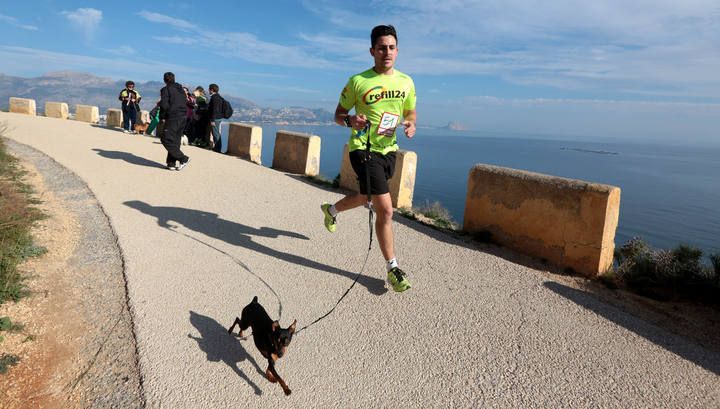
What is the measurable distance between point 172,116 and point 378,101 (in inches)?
276

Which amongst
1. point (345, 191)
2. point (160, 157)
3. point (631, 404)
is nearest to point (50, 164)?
point (160, 157)

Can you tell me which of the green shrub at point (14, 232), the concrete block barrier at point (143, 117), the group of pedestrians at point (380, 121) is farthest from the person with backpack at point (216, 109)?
the group of pedestrians at point (380, 121)

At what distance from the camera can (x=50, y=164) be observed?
9.65 metres

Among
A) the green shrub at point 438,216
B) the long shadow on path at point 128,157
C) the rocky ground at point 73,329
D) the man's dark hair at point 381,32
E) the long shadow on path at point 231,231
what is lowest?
the rocky ground at point 73,329

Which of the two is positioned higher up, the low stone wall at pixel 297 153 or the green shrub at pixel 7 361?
the low stone wall at pixel 297 153

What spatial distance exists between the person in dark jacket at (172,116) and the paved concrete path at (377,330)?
11.6 ft

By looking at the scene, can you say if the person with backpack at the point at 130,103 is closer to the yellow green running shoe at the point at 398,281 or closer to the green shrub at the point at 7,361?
the green shrub at the point at 7,361

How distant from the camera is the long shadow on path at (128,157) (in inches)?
401

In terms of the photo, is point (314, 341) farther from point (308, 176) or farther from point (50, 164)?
point (50, 164)

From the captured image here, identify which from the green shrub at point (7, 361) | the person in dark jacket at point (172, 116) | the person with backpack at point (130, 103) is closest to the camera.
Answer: the green shrub at point (7, 361)

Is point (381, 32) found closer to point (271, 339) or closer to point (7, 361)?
point (271, 339)

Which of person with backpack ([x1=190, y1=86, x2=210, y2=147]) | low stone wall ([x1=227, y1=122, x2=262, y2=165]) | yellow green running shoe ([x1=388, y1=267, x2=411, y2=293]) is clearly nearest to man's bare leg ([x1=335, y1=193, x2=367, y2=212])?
yellow green running shoe ([x1=388, y1=267, x2=411, y2=293])

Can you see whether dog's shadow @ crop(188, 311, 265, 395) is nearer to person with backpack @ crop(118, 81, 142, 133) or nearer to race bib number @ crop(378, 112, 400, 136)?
race bib number @ crop(378, 112, 400, 136)

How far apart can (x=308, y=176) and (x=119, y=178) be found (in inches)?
155
